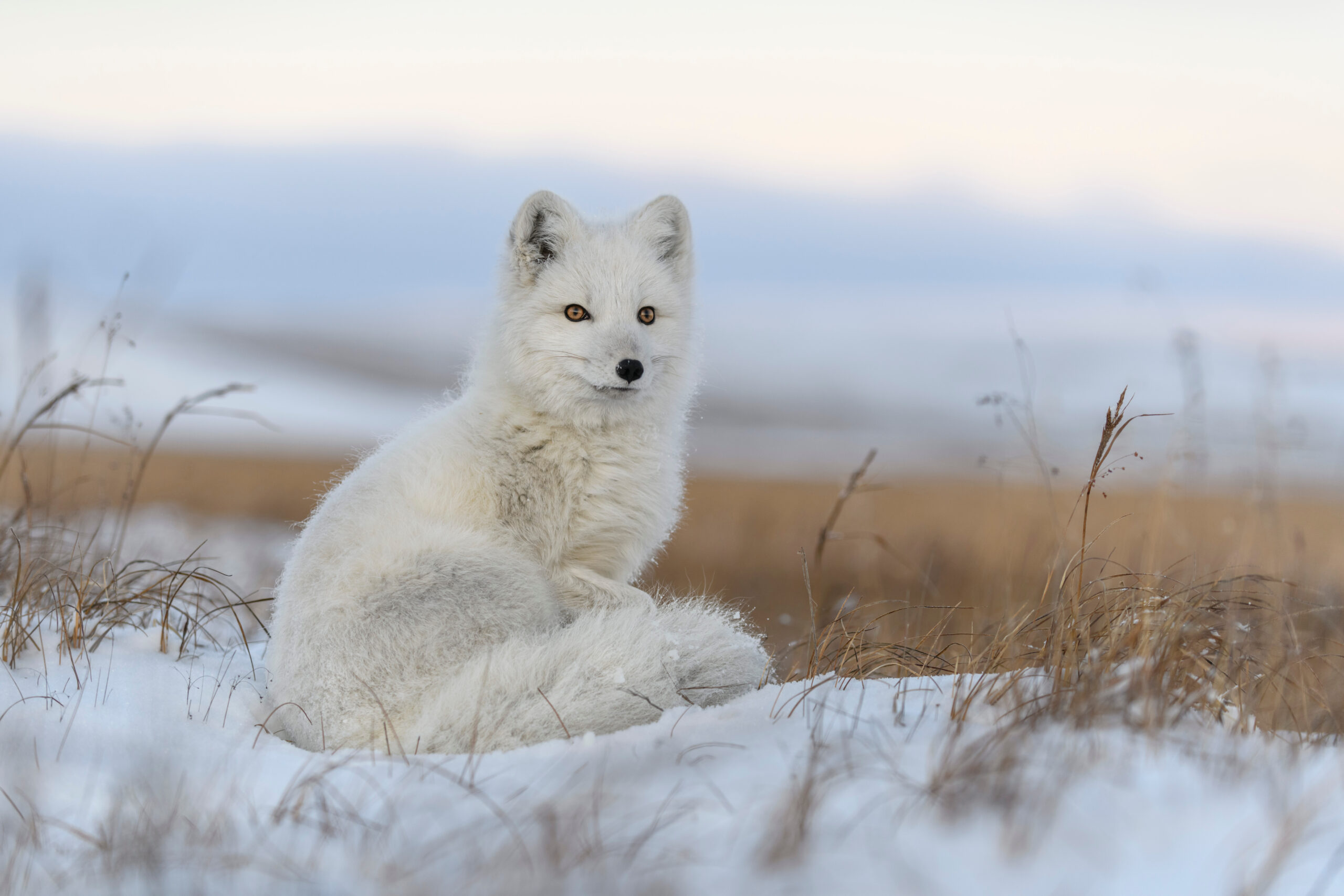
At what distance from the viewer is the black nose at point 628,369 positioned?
143 inches

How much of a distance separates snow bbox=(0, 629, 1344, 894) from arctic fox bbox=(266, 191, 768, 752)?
0.25m

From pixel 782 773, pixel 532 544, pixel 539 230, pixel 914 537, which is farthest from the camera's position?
pixel 914 537

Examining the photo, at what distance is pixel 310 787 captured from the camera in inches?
94.8

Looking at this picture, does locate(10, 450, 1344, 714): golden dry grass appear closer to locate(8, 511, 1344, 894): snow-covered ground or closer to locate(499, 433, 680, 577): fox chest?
locate(499, 433, 680, 577): fox chest

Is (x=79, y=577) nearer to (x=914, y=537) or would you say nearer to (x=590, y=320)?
(x=590, y=320)

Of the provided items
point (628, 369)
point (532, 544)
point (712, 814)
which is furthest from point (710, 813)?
point (628, 369)

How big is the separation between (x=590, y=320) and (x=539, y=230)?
1.66 feet

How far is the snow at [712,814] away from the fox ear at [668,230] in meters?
2.29

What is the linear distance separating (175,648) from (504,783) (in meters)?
2.44

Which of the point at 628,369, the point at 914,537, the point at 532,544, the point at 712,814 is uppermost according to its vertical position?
the point at 628,369

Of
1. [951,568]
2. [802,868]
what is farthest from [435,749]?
[951,568]

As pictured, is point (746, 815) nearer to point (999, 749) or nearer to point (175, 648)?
point (999, 749)

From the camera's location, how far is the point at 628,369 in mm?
3646

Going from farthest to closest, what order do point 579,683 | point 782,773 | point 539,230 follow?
point 539,230, point 579,683, point 782,773
